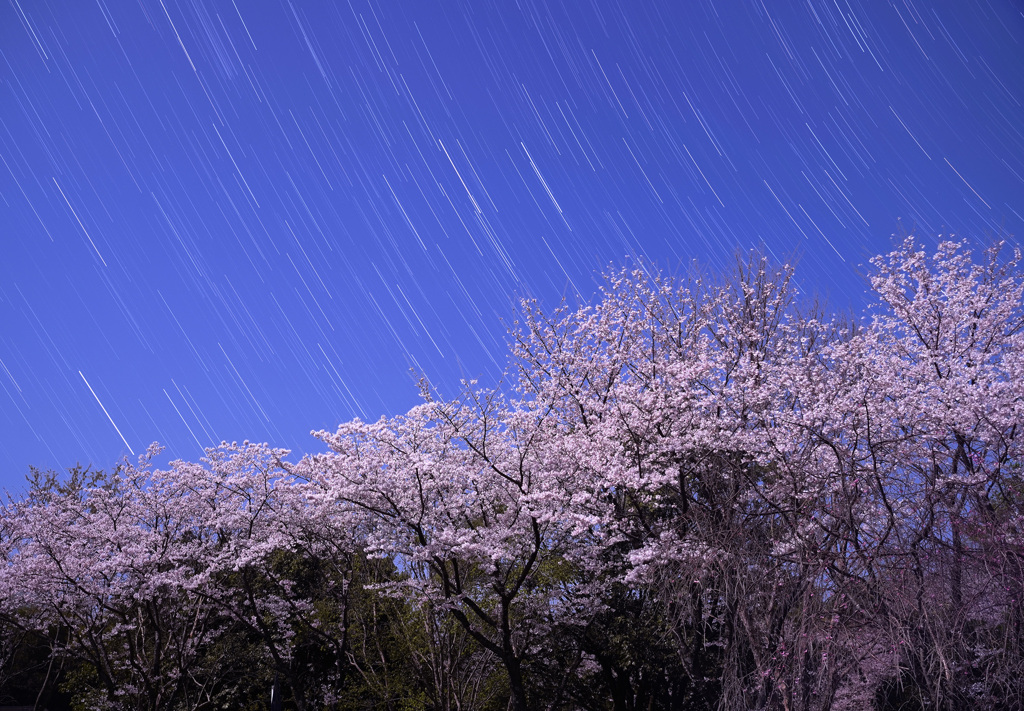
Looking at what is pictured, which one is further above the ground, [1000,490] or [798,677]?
[1000,490]

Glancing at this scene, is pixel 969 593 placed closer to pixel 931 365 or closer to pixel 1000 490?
pixel 1000 490

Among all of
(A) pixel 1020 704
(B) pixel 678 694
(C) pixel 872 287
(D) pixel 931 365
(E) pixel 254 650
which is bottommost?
(A) pixel 1020 704

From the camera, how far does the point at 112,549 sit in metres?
20.0

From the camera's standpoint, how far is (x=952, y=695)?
9172 millimetres

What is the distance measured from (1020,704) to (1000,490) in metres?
3.19

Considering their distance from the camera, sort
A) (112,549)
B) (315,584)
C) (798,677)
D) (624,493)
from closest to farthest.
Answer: (798,677) < (624,493) < (112,549) < (315,584)

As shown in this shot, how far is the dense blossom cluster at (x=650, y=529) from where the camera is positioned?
9836 millimetres

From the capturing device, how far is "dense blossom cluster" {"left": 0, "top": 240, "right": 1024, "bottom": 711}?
984 centimetres

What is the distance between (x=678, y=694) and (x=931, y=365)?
9908 mm

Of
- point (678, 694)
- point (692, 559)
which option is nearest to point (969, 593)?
point (692, 559)

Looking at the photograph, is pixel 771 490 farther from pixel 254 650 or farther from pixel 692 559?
pixel 254 650

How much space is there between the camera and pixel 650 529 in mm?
15531

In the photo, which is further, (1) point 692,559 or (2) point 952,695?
(1) point 692,559

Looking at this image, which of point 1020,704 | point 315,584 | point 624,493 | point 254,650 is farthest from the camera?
point 315,584
